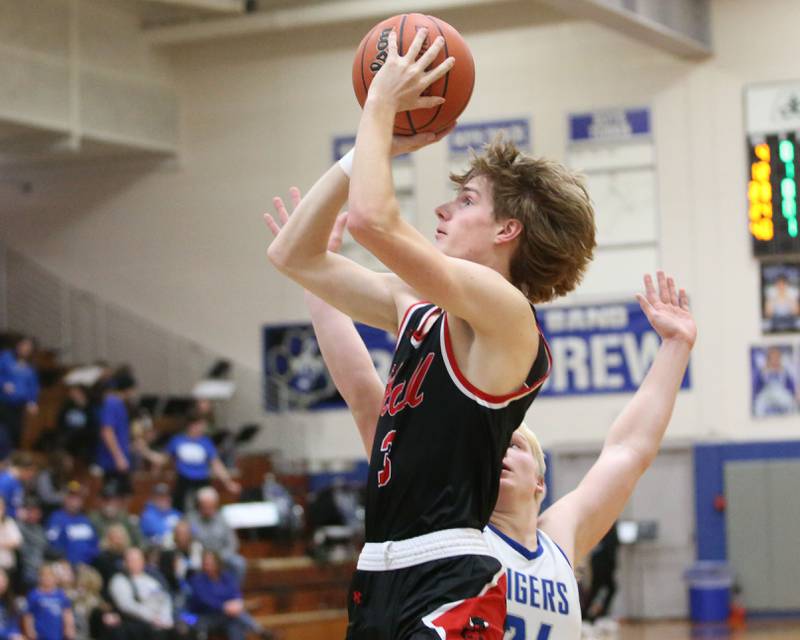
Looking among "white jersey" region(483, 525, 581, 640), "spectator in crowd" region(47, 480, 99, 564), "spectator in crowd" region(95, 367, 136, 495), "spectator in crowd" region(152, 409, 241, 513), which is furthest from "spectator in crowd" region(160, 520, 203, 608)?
"white jersey" region(483, 525, 581, 640)

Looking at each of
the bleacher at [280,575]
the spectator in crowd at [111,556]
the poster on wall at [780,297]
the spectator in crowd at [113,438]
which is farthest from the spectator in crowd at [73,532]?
the poster on wall at [780,297]

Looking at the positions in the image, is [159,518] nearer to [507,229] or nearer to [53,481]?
[53,481]

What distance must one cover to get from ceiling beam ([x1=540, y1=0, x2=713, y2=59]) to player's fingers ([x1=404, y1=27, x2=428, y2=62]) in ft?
42.1

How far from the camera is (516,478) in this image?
351cm

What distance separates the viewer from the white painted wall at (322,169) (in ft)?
60.0

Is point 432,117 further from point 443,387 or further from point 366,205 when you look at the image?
point 443,387

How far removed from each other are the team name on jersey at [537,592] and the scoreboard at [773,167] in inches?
536

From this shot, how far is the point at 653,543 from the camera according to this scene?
18.6m

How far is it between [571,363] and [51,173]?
351 inches

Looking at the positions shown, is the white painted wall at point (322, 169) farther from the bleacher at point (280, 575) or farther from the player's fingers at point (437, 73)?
the player's fingers at point (437, 73)

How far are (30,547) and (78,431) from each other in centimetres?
419

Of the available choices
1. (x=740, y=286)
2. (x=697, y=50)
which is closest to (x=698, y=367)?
(x=740, y=286)

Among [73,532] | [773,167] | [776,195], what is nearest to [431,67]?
[73,532]

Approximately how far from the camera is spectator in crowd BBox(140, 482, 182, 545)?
47.9ft
